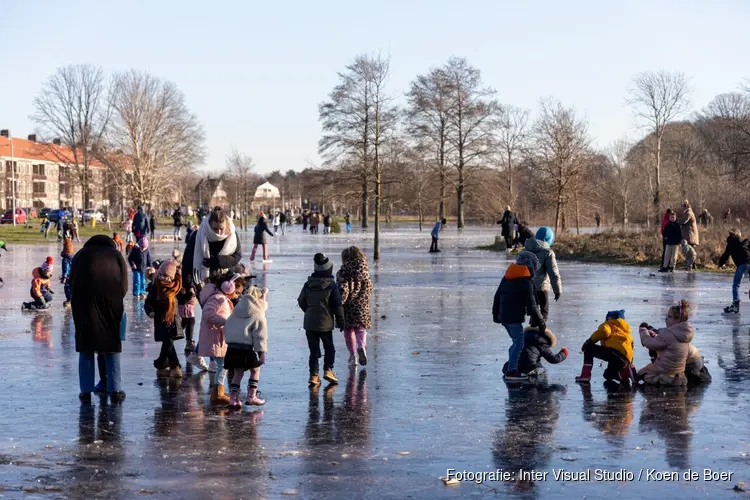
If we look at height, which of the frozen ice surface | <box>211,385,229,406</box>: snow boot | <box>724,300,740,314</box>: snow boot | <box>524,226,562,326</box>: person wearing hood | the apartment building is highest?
the apartment building

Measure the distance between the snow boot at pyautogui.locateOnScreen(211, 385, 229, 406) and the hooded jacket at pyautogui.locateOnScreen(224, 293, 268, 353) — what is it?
0.43 metres

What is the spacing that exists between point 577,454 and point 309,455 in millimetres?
2007

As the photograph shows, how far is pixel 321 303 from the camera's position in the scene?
10.7 meters

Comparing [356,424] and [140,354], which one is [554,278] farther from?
[140,354]

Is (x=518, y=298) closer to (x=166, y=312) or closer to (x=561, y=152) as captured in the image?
(x=166, y=312)

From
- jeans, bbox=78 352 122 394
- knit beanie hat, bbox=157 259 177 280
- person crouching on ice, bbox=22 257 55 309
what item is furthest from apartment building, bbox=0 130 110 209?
jeans, bbox=78 352 122 394

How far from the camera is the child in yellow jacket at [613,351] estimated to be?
10.5 meters

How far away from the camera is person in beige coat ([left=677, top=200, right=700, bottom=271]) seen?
92.0 feet

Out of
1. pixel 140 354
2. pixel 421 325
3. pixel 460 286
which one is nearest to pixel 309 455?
pixel 140 354

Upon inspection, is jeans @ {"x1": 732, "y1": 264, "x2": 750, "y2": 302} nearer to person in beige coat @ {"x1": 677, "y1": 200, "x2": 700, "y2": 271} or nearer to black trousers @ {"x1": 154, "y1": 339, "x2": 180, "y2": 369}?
person in beige coat @ {"x1": 677, "y1": 200, "x2": 700, "y2": 271}

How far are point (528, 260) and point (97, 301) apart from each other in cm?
465

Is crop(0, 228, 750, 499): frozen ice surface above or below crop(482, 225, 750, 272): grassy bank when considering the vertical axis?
below

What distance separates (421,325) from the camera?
1572 centimetres

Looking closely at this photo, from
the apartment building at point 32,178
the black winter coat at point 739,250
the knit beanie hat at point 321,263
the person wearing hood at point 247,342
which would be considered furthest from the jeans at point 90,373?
the apartment building at point 32,178
